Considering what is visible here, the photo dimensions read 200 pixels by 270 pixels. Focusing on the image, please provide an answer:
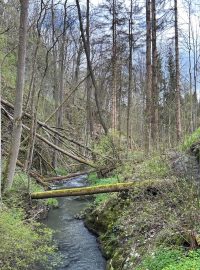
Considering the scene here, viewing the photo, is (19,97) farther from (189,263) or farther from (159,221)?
(189,263)

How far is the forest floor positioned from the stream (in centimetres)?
31

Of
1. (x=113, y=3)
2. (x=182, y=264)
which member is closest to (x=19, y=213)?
(x=182, y=264)

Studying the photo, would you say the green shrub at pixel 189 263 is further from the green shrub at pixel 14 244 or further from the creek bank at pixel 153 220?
the green shrub at pixel 14 244

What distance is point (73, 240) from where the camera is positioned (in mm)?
9773

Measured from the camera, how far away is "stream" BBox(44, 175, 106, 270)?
8.08 m

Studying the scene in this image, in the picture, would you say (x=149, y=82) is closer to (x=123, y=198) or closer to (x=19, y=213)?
(x=123, y=198)

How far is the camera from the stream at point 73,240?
808cm

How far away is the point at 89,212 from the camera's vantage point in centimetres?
1187

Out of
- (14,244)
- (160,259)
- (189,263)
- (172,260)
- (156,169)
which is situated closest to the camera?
(189,263)

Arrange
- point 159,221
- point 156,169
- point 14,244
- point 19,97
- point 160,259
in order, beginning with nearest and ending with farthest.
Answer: point 160,259 → point 14,244 → point 159,221 → point 156,169 → point 19,97

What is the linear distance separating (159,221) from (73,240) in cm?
370

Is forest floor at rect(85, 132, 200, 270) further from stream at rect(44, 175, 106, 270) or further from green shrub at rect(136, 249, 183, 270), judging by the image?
stream at rect(44, 175, 106, 270)

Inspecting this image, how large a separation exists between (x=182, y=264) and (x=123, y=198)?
15.2ft

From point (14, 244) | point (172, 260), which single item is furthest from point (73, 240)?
point (172, 260)
